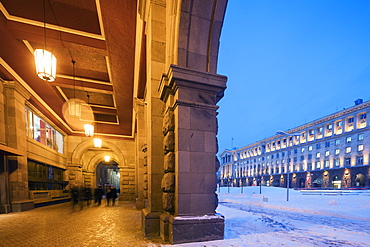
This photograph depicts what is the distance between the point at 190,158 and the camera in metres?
3.84

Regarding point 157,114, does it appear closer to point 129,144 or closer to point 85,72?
point 85,72

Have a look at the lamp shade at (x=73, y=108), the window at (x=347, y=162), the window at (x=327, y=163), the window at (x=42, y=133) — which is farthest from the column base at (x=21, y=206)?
the window at (x=327, y=163)

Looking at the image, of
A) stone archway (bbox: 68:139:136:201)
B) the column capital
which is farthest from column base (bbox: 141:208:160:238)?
stone archway (bbox: 68:139:136:201)

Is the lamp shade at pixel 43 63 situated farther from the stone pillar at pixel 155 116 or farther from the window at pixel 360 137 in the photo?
the window at pixel 360 137

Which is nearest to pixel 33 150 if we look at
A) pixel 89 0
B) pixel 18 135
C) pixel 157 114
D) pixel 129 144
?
pixel 18 135

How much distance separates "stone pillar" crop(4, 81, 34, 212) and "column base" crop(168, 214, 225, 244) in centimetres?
952

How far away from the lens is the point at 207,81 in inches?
159

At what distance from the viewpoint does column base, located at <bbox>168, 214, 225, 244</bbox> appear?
3566mm

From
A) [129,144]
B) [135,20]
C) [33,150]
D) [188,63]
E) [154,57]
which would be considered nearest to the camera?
[188,63]

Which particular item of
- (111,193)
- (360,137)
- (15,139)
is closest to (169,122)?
(15,139)

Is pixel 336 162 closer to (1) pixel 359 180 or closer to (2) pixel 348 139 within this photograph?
(2) pixel 348 139

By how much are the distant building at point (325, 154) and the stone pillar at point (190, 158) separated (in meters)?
24.3

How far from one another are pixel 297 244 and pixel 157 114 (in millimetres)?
4111

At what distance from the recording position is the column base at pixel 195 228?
11.7 ft
